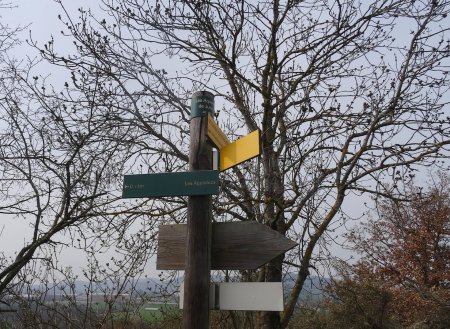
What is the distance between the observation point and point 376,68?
545cm

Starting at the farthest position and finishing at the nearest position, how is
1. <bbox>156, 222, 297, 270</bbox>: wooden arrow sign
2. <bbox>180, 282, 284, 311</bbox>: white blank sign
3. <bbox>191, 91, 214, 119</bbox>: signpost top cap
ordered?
<bbox>191, 91, 214, 119</bbox>: signpost top cap, <bbox>156, 222, 297, 270</bbox>: wooden arrow sign, <bbox>180, 282, 284, 311</bbox>: white blank sign

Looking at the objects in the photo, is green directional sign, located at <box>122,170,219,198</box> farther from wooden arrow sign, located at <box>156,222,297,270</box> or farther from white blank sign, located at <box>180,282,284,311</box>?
white blank sign, located at <box>180,282,284,311</box>

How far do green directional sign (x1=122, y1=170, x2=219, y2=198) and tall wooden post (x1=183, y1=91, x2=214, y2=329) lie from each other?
70 mm

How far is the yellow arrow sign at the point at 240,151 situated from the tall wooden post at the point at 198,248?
108 millimetres

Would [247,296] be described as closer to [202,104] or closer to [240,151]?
[240,151]

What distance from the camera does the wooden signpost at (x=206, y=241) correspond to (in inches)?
84.5

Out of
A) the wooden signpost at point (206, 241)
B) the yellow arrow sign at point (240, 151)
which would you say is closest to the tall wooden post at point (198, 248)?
the wooden signpost at point (206, 241)

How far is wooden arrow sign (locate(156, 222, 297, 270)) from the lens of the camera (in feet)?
7.28

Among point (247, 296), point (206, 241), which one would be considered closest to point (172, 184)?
point (206, 241)

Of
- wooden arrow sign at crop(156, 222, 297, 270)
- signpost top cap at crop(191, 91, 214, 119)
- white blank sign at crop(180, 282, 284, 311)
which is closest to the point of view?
white blank sign at crop(180, 282, 284, 311)

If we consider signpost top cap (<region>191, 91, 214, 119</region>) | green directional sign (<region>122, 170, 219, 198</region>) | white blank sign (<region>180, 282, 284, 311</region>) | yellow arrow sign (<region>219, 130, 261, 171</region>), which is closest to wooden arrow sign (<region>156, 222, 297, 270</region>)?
white blank sign (<region>180, 282, 284, 311</region>)

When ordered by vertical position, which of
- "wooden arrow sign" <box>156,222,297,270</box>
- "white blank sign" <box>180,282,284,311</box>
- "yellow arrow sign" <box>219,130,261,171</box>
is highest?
"yellow arrow sign" <box>219,130,261,171</box>

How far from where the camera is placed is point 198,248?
2.21 metres

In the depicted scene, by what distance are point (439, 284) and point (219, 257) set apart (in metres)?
15.5
